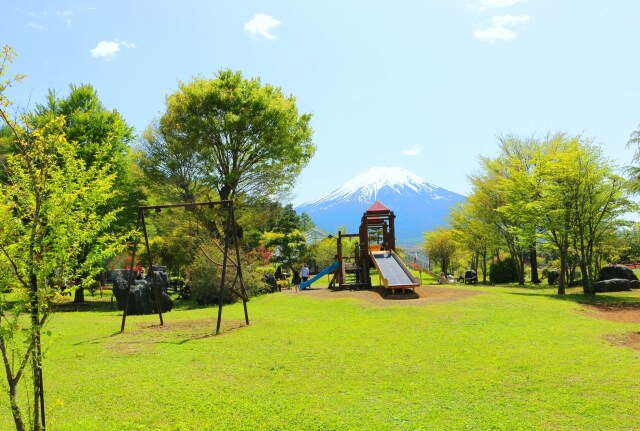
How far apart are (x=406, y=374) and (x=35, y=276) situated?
6.29 meters

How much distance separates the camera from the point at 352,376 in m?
8.13

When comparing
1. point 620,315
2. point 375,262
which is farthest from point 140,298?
point 620,315

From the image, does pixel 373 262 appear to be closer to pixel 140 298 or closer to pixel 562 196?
pixel 562 196

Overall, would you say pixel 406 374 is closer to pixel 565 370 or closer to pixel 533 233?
pixel 565 370

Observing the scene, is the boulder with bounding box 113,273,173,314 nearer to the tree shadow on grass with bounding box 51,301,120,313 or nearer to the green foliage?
the green foliage

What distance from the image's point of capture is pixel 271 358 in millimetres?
9523

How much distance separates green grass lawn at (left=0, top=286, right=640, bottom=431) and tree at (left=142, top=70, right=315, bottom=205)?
16836mm

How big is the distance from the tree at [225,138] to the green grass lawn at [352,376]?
16.8 metres

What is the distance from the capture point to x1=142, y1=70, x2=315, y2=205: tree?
28578mm

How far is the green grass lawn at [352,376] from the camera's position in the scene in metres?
6.20

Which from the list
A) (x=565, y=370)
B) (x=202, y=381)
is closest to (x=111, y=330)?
(x=202, y=381)

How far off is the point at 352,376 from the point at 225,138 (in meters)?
23.8

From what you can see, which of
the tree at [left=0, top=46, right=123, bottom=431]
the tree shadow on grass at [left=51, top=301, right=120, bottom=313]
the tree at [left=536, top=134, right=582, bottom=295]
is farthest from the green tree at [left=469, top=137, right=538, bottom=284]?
the tree at [left=0, top=46, right=123, bottom=431]

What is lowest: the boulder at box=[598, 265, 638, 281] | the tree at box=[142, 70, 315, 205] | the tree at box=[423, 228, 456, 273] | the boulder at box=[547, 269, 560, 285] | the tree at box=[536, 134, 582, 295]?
the boulder at box=[547, 269, 560, 285]
